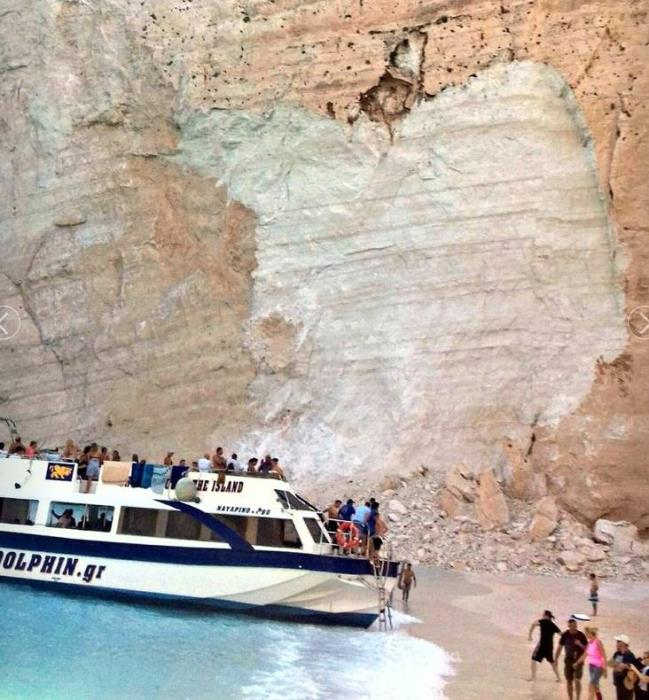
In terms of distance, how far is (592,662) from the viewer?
10.6 metres

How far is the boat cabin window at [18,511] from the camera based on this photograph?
16.1 m

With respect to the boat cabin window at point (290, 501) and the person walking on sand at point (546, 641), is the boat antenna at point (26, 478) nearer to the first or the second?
the boat cabin window at point (290, 501)

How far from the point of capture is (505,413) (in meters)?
22.7

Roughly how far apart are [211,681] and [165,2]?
20888mm

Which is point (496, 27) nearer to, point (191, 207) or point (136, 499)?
point (191, 207)

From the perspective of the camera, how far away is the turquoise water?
35.4ft

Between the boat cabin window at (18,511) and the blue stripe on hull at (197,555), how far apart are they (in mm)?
280

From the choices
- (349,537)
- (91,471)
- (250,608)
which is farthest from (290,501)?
(91,471)

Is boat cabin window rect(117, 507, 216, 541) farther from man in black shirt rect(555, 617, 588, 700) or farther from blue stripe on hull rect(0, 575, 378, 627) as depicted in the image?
man in black shirt rect(555, 617, 588, 700)

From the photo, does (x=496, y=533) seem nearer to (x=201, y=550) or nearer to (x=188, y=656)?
(x=201, y=550)

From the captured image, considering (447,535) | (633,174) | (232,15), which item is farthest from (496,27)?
(447,535)

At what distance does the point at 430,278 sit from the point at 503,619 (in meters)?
10.1

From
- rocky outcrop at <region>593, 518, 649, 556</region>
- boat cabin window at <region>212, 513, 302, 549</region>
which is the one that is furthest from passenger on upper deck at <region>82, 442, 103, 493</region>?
rocky outcrop at <region>593, 518, 649, 556</region>

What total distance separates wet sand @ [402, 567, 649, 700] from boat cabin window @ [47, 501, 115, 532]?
4.41 metres
